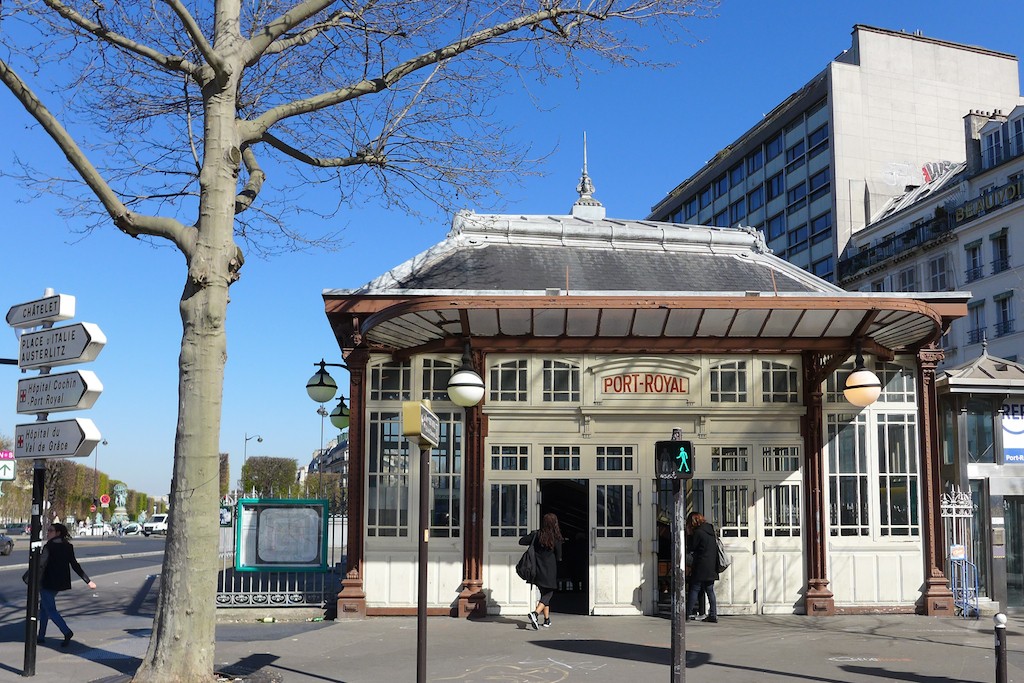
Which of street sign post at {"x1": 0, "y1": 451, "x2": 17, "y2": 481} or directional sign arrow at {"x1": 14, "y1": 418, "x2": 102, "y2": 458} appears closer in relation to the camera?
directional sign arrow at {"x1": 14, "y1": 418, "x2": 102, "y2": 458}

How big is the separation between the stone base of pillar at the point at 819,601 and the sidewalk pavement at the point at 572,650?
130 mm

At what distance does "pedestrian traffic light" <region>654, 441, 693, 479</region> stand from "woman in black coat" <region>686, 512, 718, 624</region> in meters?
4.77

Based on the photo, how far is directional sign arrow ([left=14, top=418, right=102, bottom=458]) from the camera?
8.95 meters

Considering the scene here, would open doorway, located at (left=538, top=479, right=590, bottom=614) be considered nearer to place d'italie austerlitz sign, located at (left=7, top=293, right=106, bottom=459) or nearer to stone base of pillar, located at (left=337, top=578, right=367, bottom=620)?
stone base of pillar, located at (left=337, top=578, right=367, bottom=620)

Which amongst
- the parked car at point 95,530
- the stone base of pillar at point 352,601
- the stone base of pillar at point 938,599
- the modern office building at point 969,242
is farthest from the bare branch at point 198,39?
the parked car at point 95,530

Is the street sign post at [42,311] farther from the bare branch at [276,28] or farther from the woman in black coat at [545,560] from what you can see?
the woman in black coat at [545,560]

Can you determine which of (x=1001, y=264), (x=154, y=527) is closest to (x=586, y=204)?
(x=1001, y=264)

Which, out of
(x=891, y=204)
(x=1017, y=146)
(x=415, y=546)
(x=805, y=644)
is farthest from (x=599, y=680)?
(x=891, y=204)

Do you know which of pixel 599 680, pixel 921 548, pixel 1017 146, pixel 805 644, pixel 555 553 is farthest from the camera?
pixel 1017 146

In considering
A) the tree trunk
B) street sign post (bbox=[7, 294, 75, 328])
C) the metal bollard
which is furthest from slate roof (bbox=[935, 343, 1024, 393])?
street sign post (bbox=[7, 294, 75, 328])

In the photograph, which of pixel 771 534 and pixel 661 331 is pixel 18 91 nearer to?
pixel 661 331

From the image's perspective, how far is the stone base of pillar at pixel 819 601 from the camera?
→ 13.6 metres

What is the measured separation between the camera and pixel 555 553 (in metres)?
13.1

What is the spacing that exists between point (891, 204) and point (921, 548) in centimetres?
4720
